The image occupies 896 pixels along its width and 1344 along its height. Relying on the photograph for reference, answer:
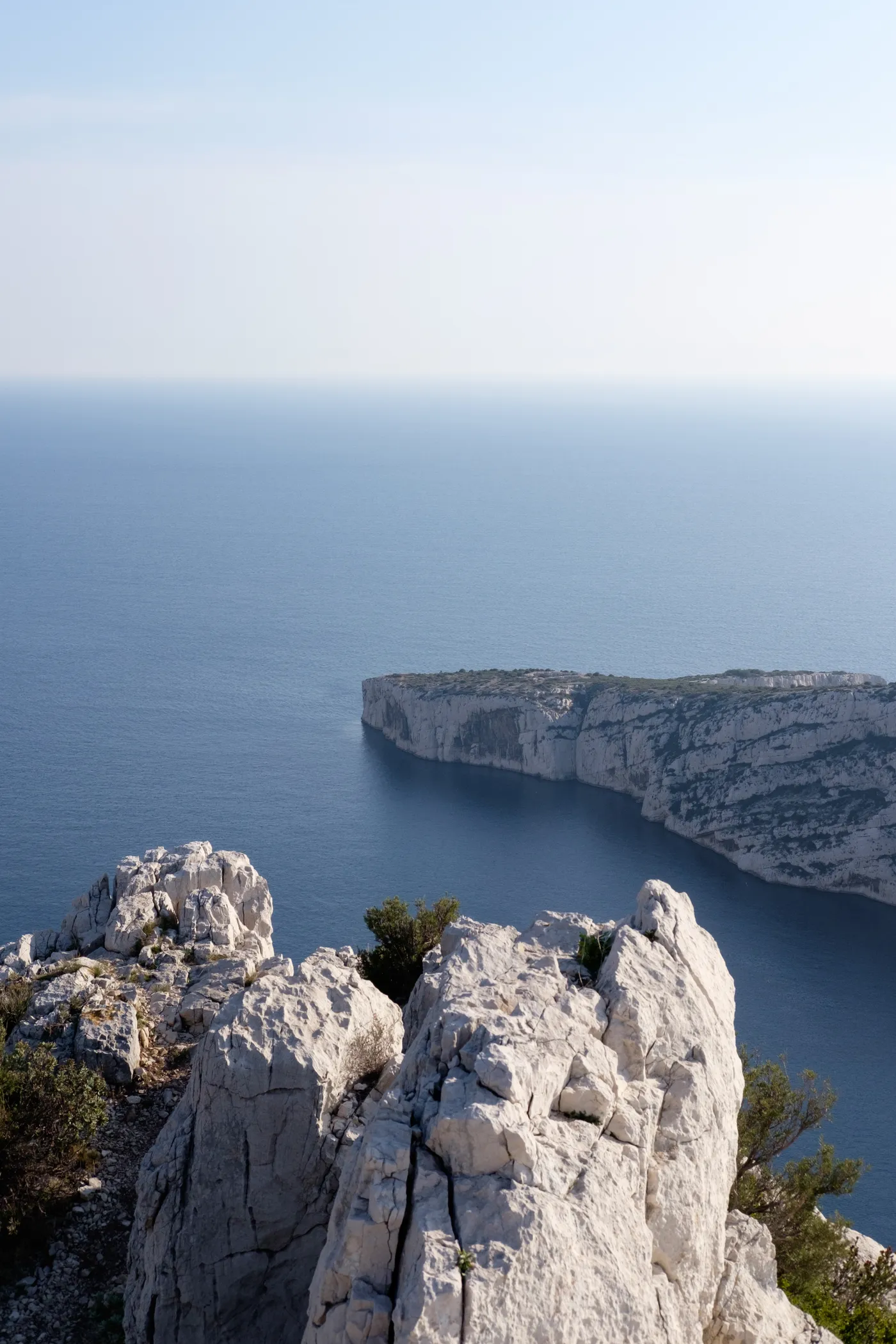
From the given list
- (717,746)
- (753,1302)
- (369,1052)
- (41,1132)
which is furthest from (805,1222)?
(717,746)

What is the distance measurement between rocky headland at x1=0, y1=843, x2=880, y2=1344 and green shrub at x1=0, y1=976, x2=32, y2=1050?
12.4 ft

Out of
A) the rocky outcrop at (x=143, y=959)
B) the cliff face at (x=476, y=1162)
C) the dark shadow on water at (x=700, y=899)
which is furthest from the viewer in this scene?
the dark shadow on water at (x=700, y=899)

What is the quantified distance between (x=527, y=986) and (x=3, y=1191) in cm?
1383

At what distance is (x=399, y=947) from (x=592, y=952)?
59.8 feet

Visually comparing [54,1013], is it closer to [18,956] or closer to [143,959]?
[143,959]

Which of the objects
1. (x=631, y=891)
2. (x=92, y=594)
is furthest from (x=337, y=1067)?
(x=92, y=594)

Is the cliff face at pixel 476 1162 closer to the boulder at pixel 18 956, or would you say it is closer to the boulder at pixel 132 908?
the boulder at pixel 132 908

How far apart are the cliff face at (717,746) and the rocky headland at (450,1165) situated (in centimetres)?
8502

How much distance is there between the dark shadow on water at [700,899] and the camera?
2953 inches

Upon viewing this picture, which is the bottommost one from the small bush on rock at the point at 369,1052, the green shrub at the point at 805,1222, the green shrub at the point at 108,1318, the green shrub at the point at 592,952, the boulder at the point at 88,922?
the green shrub at the point at 805,1222

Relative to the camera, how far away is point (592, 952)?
79.6 feet

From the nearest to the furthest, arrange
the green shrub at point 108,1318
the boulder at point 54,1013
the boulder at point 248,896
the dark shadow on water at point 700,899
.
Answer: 1. the green shrub at point 108,1318
2. the boulder at point 54,1013
3. the boulder at point 248,896
4. the dark shadow on water at point 700,899

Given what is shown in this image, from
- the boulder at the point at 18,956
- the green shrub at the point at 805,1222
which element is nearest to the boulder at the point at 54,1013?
the boulder at the point at 18,956

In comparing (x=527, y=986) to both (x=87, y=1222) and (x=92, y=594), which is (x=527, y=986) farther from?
(x=92, y=594)
